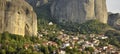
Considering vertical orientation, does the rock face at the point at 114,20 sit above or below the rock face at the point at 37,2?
below

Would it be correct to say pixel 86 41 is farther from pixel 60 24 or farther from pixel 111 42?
pixel 60 24

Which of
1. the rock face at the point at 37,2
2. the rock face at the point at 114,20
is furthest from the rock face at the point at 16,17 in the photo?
the rock face at the point at 114,20

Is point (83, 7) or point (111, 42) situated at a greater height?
point (83, 7)

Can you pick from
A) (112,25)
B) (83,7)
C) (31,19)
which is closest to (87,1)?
(83,7)

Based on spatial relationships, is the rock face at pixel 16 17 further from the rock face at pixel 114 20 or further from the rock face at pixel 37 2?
the rock face at pixel 114 20

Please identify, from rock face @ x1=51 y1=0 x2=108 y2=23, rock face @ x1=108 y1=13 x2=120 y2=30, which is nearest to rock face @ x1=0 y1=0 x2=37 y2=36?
rock face @ x1=51 y1=0 x2=108 y2=23

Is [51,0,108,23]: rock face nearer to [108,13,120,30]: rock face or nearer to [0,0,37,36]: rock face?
[108,13,120,30]: rock face
